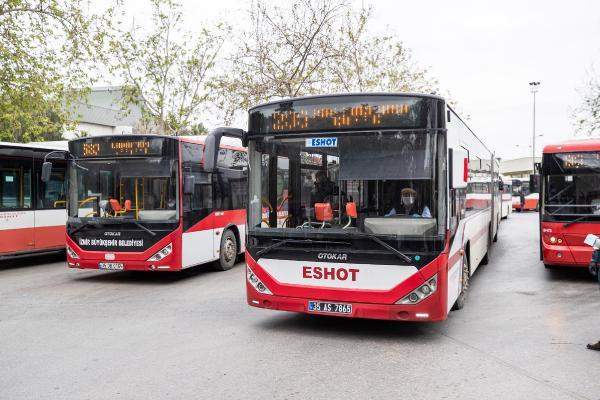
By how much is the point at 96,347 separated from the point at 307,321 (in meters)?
2.68

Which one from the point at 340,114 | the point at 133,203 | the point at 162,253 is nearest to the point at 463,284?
the point at 340,114

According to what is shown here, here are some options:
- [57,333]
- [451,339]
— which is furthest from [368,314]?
[57,333]

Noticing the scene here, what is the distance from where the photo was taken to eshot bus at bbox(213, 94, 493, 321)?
624cm

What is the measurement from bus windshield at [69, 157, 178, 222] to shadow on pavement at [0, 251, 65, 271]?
419 centimetres

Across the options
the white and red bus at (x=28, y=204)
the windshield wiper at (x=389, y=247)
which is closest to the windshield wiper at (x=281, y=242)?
the windshield wiper at (x=389, y=247)

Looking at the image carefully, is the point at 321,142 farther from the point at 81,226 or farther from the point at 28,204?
the point at 28,204

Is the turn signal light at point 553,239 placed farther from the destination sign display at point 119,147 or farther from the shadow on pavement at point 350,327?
the destination sign display at point 119,147

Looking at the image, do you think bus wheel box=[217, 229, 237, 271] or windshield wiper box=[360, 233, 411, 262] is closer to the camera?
windshield wiper box=[360, 233, 411, 262]

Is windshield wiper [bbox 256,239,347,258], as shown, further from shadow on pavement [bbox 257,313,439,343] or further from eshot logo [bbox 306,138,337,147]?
eshot logo [bbox 306,138,337,147]

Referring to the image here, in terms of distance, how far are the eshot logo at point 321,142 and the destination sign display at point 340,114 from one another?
0.39 feet

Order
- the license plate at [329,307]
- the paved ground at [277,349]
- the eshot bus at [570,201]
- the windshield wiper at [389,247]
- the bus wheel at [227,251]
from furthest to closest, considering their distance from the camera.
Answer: the bus wheel at [227,251] < the eshot bus at [570,201] < the license plate at [329,307] < the windshield wiper at [389,247] < the paved ground at [277,349]

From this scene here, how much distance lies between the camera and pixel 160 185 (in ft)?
34.9

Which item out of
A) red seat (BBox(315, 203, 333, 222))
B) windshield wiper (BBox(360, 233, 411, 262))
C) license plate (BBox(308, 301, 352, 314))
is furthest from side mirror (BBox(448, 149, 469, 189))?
license plate (BBox(308, 301, 352, 314))

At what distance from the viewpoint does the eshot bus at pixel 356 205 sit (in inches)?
246
